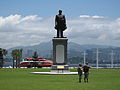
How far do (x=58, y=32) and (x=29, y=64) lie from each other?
74089mm

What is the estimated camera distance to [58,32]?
162 feet

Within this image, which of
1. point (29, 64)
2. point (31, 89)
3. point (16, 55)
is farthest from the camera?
point (16, 55)

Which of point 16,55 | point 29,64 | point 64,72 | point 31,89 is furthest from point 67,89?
point 16,55

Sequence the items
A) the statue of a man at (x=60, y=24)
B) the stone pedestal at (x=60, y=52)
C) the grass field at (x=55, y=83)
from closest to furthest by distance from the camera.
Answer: the grass field at (x=55, y=83)
the stone pedestal at (x=60, y=52)
the statue of a man at (x=60, y=24)

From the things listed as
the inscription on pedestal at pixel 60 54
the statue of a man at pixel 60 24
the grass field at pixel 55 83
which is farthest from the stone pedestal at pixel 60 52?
the grass field at pixel 55 83

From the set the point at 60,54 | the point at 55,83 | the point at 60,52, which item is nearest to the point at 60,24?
the point at 60,52

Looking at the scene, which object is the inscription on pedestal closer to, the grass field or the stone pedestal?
the stone pedestal

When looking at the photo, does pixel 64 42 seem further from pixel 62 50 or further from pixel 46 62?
pixel 46 62

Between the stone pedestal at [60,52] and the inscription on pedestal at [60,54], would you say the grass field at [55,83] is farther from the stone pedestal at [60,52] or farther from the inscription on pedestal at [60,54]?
the inscription on pedestal at [60,54]

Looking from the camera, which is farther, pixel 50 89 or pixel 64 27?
pixel 64 27

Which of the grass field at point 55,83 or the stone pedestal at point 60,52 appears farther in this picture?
the stone pedestal at point 60,52

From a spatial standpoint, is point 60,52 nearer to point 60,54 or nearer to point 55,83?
point 60,54

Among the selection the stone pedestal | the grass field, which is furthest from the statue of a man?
the grass field

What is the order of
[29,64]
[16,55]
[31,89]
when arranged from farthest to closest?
[16,55], [29,64], [31,89]
